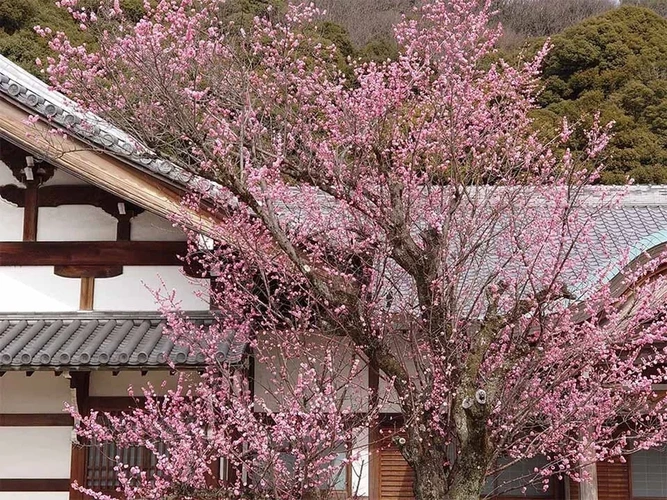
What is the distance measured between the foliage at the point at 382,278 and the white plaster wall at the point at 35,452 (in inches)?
23.8

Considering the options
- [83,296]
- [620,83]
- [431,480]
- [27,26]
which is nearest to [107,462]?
[83,296]

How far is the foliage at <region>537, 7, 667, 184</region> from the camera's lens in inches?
877

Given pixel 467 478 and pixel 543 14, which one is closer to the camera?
pixel 467 478

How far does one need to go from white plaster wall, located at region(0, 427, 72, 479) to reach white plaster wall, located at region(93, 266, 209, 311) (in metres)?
1.32

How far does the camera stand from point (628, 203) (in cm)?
1115

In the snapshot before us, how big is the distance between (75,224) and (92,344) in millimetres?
1632

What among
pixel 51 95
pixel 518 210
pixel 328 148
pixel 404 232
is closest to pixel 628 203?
pixel 518 210

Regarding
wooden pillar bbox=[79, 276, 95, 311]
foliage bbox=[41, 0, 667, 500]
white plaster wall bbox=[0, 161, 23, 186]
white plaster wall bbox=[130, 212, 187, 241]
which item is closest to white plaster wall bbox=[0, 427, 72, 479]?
foliage bbox=[41, 0, 667, 500]

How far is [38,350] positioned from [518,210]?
463 cm

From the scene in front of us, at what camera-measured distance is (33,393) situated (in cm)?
741

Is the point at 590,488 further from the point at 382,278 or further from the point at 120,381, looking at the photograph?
the point at 120,381

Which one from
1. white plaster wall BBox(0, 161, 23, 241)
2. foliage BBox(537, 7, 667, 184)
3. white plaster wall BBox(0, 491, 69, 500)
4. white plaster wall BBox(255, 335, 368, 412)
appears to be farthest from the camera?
foliage BBox(537, 7, 667, 184)

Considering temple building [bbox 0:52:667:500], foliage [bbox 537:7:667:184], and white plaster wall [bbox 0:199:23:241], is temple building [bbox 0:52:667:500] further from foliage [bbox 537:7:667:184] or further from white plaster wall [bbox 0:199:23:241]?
foliage [bbox 537:7:667:184]

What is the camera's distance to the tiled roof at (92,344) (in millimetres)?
6434
